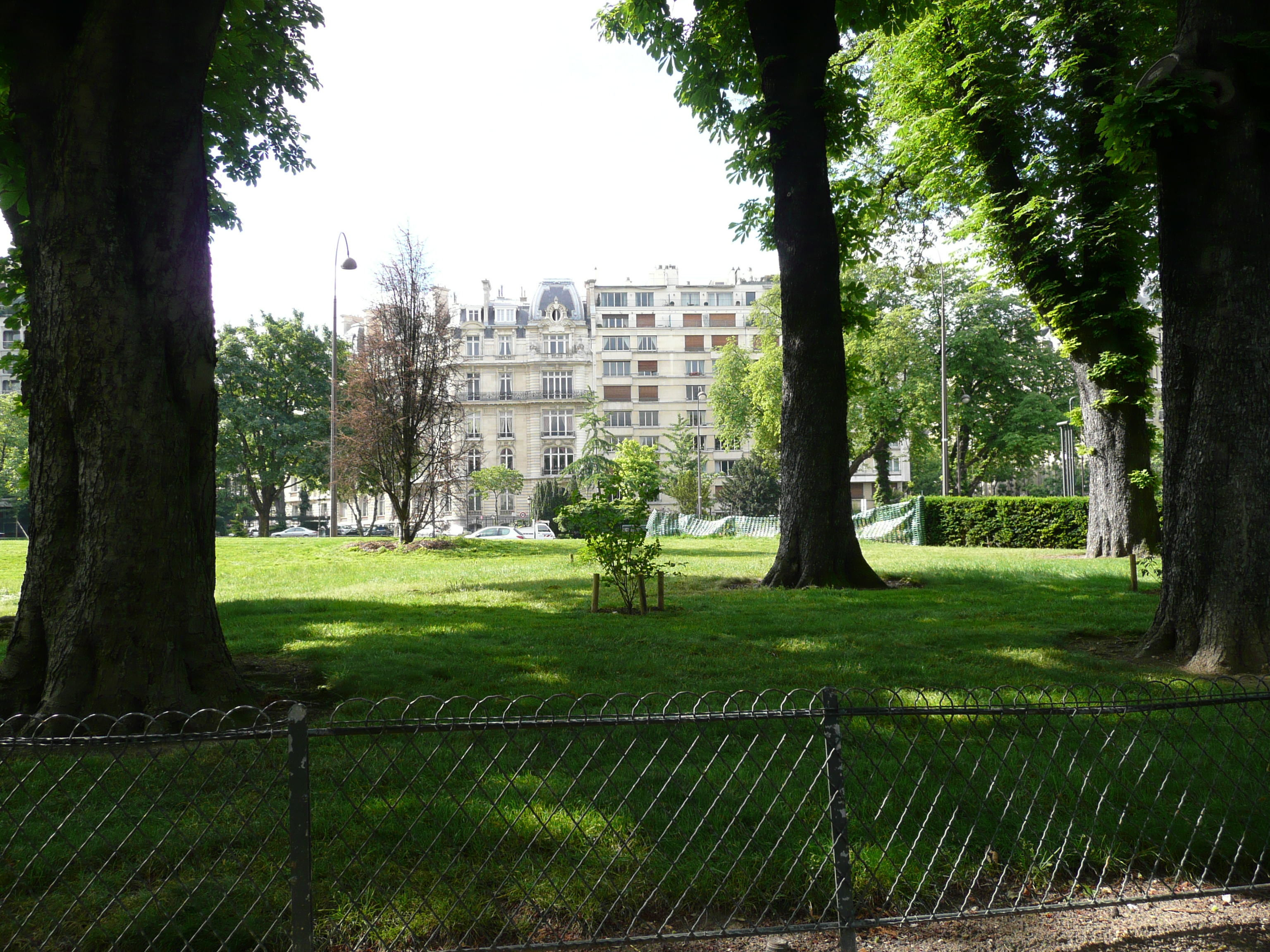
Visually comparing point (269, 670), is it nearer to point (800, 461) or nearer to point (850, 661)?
point (850, 661)

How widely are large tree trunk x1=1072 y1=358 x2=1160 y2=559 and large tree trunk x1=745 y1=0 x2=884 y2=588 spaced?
22.4 ft

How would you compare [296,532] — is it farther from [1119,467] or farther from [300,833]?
[300,833]

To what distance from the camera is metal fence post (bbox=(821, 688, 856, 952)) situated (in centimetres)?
303

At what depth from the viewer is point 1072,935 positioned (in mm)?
3355

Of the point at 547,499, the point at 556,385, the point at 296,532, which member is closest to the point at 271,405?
the point at 296,532

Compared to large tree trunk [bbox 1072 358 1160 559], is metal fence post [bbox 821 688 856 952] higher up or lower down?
lower down

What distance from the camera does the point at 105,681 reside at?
5164 millimetres

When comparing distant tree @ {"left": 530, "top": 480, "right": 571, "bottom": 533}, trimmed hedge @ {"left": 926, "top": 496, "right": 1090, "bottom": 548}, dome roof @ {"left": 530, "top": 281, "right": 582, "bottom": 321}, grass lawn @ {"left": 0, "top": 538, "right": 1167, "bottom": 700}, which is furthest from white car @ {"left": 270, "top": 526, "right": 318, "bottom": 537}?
trimmed hedge @ {"left": 926, "top": 496, "right": 1090, "bottom": 548}

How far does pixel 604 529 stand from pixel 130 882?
23.7 ft

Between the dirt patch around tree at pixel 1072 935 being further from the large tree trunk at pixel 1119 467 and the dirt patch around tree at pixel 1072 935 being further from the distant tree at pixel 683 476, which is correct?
the distant tree at pixel 683 476

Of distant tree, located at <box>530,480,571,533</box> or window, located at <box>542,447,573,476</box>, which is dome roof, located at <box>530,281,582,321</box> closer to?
window, located at <box>542,447,573,476</box>

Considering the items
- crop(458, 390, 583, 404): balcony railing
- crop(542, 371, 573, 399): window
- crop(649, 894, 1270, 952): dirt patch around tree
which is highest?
crop(542, 371, 573, 399): window

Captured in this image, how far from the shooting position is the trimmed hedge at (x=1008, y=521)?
25328 mm

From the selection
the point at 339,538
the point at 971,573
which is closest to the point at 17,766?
the point at 971,573
